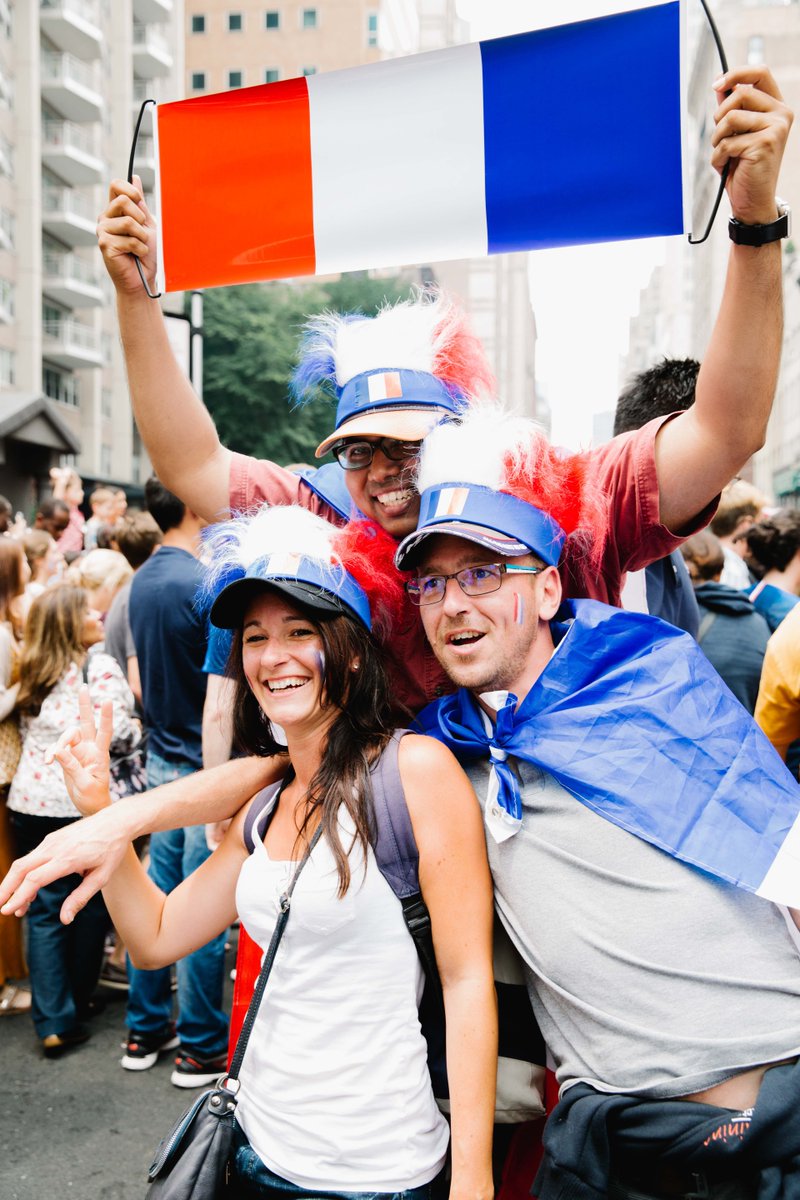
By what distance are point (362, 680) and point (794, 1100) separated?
103cm

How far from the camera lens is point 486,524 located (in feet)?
6.30

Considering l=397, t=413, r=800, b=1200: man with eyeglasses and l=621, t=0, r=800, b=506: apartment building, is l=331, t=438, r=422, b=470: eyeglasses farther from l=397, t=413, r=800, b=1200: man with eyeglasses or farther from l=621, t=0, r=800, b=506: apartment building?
l=621, t=0, r=800, b=506: apartment building

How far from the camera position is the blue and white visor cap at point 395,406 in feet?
7.36

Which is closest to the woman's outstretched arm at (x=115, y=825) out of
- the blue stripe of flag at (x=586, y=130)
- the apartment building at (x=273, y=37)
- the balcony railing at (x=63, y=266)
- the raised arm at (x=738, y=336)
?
the raised arm at (x=738, y=336)

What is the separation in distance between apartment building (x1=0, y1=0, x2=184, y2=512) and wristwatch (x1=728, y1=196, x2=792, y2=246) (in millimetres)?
24240

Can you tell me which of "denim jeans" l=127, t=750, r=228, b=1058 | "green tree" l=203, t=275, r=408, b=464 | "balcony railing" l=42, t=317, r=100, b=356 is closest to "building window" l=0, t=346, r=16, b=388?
"balcony railing" l=42, t=317, r=100, b=356

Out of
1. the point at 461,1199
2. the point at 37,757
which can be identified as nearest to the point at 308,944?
the point at 461,1199

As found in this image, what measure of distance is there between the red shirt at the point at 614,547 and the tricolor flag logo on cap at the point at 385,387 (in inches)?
18.0

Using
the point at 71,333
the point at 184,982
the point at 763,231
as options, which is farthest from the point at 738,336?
the point at 71,333

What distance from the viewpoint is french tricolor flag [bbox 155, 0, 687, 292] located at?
2195 millimetres

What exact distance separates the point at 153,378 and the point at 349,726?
36.8 inches

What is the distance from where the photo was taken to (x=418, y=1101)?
1.86 metres

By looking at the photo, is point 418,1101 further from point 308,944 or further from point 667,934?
point 667,934

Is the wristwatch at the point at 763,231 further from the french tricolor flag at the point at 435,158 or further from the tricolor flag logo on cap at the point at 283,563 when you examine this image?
the tricolor flag logo on cap at the point at 283,563
